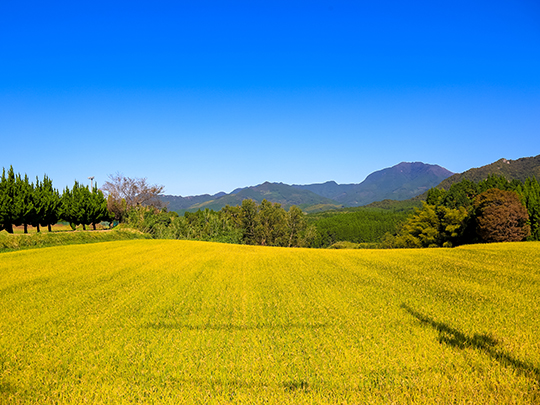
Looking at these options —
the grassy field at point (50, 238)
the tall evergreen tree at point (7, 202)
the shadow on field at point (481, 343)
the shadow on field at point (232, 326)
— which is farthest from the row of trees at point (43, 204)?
the shadow on field at point (481, 343)

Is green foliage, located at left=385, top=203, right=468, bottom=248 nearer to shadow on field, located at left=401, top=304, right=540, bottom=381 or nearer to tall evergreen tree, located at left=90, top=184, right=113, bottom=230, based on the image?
shadow on field, located at left=401, top=304, right=540, bottom=381

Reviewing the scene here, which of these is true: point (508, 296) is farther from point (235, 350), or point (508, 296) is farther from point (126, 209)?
point (126, 209)

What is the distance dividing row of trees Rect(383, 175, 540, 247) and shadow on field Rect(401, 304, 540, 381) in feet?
134

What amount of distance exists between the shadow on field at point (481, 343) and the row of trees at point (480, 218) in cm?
4079

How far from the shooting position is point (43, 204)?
47.0 metres

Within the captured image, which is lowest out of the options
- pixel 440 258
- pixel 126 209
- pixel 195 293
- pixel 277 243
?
pixel 277 243

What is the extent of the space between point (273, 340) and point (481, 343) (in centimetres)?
545

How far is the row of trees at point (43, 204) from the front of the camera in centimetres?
4281

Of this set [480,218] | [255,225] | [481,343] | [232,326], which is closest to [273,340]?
[232,326]

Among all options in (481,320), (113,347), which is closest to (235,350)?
(113,347)

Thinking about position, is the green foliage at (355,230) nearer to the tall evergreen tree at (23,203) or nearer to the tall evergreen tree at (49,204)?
the tall evergreen tree at (49,204)

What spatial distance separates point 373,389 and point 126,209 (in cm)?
7469

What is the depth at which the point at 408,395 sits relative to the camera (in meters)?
5.80

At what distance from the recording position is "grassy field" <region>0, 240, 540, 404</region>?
20.0 ft
